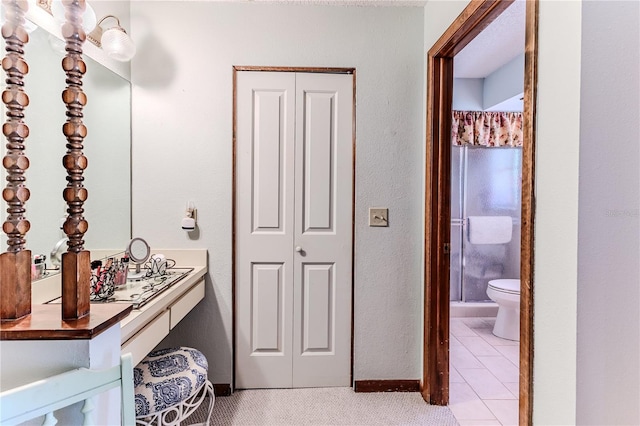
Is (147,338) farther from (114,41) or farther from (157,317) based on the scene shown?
(114,41)

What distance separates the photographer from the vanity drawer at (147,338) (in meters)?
1.44

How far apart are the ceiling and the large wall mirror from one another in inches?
92.7

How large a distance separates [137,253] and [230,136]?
86 cm

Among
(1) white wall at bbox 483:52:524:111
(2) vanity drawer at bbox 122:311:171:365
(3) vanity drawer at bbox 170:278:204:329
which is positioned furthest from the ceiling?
(2) vanity drawer at bbox 122:311:171:365

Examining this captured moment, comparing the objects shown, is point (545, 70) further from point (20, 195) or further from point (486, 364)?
point (486, 364)

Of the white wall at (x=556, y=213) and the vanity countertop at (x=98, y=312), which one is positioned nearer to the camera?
the vanity countertop at (x=98, y=312)

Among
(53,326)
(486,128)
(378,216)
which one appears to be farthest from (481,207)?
(53,326)

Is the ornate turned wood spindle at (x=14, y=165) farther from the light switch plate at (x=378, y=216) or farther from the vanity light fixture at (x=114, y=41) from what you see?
the light switch plate at (x=378, y=216)

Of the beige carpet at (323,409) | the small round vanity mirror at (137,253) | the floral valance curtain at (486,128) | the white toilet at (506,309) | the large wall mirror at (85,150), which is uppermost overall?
the floral valance curtain at (486,128)

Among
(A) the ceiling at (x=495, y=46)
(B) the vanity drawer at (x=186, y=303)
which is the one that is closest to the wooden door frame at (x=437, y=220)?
(A) the ceiling at (x=495, y=46)

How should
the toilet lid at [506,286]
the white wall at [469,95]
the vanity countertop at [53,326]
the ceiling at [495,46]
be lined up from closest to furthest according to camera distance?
the vanity countertop at [53,326]
the ceiling at [495,46]
the toilet lid at [506,286]
the white wall at [469,95]

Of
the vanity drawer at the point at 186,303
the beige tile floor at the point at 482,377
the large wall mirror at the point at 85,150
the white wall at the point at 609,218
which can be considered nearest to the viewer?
the white wall at the point at 609,218

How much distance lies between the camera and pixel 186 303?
2.02 metres

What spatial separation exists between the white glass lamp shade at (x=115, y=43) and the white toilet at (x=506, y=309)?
3199 millimetres
